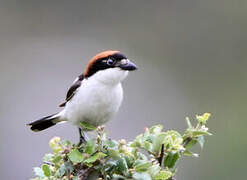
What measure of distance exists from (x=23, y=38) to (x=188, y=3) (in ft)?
7.29

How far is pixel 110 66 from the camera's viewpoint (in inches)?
90.8

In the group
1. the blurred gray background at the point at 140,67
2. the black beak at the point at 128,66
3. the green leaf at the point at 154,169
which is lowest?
the blurred gray background at the point at 140,67

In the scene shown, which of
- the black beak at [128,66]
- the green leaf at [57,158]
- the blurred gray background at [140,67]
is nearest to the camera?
the green leaf at [57,158]

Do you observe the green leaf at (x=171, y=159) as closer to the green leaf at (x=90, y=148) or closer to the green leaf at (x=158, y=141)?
the green leaf at (x=158, y=141)

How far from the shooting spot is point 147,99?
18.6ft

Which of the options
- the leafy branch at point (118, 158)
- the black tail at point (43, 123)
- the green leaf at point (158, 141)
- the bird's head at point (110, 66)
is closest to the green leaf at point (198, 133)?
the leafy branch at point (118, 158)

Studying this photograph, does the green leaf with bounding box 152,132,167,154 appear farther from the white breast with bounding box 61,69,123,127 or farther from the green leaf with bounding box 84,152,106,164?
the white breast with bounding box 61,69,123,127

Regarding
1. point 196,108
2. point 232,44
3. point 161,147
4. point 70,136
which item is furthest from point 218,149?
point 161,147

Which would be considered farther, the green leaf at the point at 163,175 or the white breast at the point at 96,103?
the white breast at the point at 96,103

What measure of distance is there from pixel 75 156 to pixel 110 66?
692mm

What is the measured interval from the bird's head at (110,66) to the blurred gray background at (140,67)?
2.24 m

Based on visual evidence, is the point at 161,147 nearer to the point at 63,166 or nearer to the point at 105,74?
the point at 63,166

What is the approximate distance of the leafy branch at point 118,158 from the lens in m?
1.68

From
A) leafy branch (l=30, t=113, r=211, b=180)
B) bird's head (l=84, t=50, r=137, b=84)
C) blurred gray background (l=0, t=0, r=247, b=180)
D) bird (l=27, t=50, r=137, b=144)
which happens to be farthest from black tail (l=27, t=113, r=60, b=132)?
blurred gray background (l=0, t=0, r=247, b=180)
